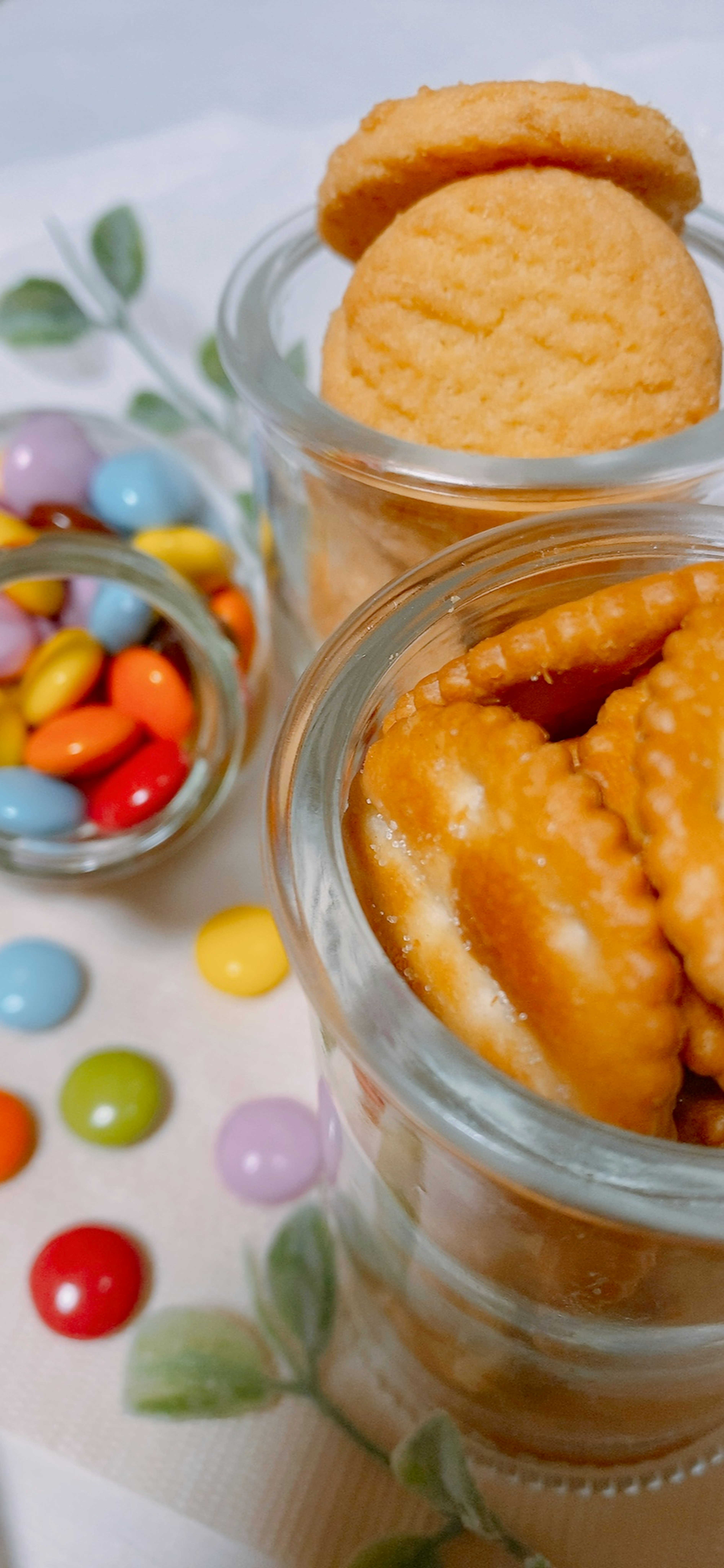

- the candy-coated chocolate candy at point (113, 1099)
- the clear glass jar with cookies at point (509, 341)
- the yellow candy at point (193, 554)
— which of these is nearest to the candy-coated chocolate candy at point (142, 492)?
the yellow candy at point (193, 554)

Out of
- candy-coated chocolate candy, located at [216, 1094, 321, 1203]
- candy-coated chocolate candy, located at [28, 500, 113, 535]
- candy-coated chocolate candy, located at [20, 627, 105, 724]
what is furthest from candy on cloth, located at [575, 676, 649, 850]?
candy-coated chocolate candy, located at [28, 500, 113, 535]

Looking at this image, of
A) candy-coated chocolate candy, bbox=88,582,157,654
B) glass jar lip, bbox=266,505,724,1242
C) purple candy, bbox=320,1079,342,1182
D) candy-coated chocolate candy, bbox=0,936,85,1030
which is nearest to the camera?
glass jar lip, bbox=266,505,724,1242

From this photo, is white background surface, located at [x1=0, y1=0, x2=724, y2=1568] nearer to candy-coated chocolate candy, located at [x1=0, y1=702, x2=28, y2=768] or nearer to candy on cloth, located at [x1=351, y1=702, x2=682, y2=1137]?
candy-coated chocolate candy, located at [x1=0, y1=702, x2=28, y2=768]

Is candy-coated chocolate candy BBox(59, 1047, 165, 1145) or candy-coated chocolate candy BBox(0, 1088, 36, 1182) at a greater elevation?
candy-coated chocolate candy BBox(59, 1047, 165, 1145)

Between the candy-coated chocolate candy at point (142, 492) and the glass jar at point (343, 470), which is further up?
the glass jar at point (343, 470)

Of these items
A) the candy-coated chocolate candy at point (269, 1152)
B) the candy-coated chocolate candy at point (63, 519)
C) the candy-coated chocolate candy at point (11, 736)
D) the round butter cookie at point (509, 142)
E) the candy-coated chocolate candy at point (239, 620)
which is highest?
the round butter cookie at point (509, 142)

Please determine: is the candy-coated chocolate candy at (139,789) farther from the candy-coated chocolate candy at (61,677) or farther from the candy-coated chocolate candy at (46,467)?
the candy-coated chocolate candy at (46,467)

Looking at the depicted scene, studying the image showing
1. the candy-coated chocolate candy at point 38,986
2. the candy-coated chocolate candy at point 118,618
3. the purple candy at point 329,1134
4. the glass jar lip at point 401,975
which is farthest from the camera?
the candy-coated chocolate candy at point 118,618

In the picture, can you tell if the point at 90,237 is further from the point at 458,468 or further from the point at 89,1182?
the point at 89,1182
